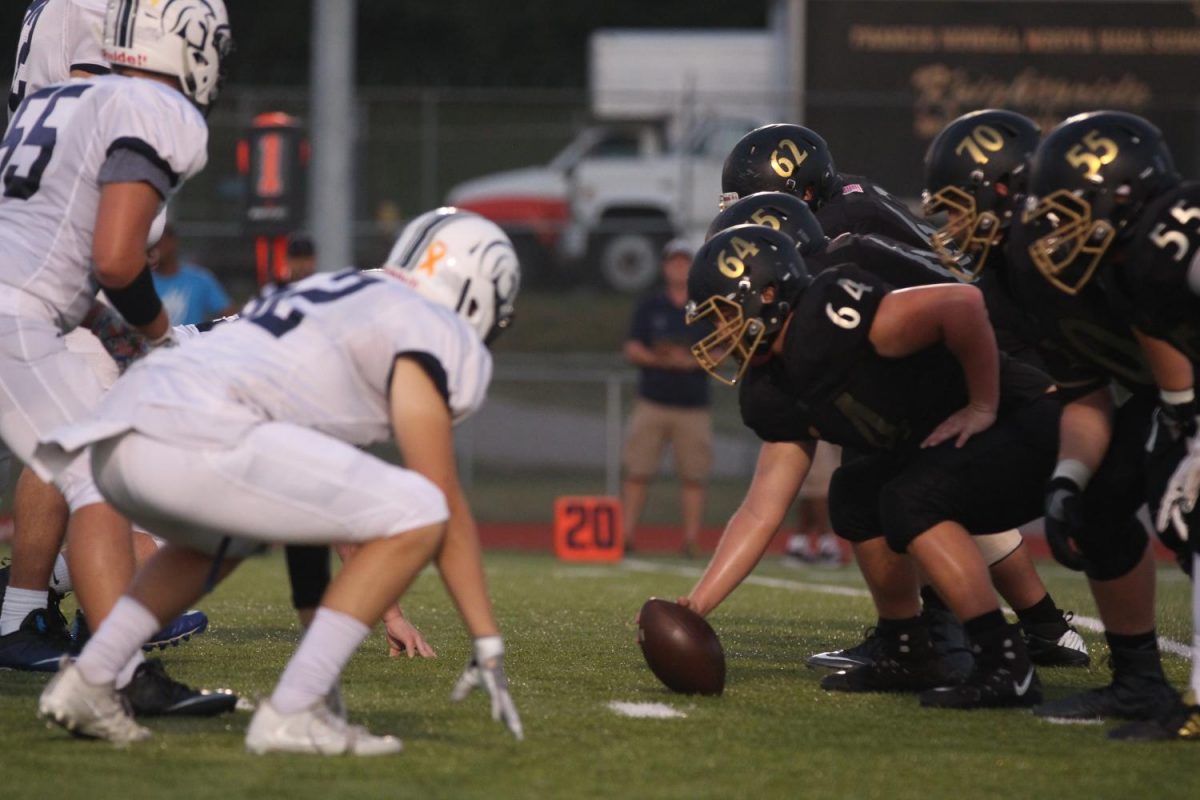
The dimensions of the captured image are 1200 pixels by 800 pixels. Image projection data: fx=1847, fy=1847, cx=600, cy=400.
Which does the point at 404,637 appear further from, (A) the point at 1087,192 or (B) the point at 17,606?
(A) the point at 1087,192

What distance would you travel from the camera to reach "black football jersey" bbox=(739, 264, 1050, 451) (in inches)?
178

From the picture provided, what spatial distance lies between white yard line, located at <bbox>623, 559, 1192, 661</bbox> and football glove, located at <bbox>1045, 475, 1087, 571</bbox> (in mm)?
779

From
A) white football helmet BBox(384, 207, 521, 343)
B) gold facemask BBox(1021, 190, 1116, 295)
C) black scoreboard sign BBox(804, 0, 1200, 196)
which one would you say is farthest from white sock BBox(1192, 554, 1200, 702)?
black scoreboard sign BBox(804, 0, 1200, 196)

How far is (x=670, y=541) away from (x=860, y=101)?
495 cm

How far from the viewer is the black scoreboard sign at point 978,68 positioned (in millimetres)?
15930

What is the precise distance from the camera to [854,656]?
5348 millimetres

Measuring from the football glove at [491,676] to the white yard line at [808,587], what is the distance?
194 centimetres

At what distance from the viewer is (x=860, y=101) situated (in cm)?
1559

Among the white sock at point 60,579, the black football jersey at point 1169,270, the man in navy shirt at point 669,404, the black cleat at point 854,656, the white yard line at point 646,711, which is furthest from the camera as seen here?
the man in navy shirt at point 669,404

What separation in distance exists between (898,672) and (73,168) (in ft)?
8.15

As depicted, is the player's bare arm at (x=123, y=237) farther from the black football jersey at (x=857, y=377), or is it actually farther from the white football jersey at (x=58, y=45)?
the black football jersey at (x=857, y=377)

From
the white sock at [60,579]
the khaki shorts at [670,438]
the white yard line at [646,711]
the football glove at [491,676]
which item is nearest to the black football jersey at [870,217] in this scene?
the white yard line at [646,711]

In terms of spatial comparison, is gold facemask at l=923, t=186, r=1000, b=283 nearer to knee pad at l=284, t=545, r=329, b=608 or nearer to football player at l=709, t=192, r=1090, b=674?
football player at l=709, t=192, r=1090, b=674

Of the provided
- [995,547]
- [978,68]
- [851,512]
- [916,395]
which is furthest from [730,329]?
[978,68]
